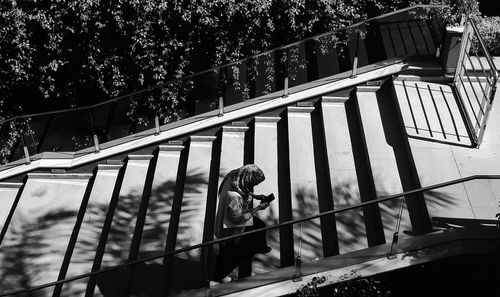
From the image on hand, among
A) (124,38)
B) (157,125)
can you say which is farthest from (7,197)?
(124,38)

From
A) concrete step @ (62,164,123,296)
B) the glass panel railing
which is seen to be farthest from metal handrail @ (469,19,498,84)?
concrete step @ (62,164,123,296)

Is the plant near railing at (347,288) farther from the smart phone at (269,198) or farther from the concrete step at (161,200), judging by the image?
the concrete step at (161,200)

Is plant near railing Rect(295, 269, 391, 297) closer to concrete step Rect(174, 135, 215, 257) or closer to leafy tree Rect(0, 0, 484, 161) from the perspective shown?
concrete step Rect(174, 135, 215, 257)

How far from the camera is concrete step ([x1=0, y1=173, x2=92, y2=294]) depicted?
30.4 feet

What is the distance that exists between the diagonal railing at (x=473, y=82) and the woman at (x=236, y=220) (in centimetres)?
373

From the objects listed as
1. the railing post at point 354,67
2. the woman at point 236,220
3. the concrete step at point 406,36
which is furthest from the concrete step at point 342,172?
the concrete step at point 406,36

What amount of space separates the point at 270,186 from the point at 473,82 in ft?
12.7

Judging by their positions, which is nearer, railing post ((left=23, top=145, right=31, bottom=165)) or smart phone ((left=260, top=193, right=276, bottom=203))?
smart phone ((left=260, top=193, right=276, bottom=203))

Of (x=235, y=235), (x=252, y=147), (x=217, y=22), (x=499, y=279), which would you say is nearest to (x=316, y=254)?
(x=235, y=235)

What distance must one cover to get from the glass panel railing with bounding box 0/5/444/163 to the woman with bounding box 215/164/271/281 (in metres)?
3.86

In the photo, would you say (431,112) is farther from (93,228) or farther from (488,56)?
(93,228)

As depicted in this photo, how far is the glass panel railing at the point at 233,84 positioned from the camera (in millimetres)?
11211

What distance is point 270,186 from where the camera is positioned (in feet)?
31.6

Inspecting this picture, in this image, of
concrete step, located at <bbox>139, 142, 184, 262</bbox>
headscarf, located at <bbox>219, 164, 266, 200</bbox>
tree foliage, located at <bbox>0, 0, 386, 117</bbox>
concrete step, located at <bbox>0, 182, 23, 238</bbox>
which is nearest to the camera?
headscarf, located at <bbox>219, 164, 266, 200</bbox>
